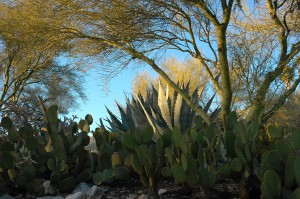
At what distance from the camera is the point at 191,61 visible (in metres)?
21.6

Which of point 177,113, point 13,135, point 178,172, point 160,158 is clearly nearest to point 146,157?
point 160,158

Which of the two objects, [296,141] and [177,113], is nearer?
[296,141]

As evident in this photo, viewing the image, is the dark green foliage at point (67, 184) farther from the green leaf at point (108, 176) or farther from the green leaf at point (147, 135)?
the green leaf at point (147, 135)

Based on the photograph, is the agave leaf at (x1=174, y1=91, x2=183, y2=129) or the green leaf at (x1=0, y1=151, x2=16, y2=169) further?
the agave leaf at (x1=174, y1=91, x2=183, y2=129)

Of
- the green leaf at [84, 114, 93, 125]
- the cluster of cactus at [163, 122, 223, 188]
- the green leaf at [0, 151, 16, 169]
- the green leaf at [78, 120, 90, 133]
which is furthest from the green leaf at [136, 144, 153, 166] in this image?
the green leaf at [84, 114, 93, 125]

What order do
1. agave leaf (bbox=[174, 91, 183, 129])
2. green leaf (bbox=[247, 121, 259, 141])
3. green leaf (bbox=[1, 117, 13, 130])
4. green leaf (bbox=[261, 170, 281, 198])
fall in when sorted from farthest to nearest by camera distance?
agave leaf (bbox=[174, 91, 183, 129]), green leaf (bbox=[1, 117, 13, 130]), green leaf (bbox=[247, 121, 259, 141]), green leaf (bbox=[261, 170, 281, 198])

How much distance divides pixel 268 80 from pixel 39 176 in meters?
4.57

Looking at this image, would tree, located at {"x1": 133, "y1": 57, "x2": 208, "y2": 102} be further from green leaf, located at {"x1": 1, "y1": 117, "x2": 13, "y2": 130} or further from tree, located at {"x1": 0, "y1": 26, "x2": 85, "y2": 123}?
green leaf, located at {"x1": 1, "y1": 117, "x2": 13, "y2": 130}

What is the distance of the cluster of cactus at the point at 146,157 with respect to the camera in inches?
138

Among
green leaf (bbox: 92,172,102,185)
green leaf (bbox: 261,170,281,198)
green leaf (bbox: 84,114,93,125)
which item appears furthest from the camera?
green leaf (bbox: 84,114,93,125)

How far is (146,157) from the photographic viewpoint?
3.50m

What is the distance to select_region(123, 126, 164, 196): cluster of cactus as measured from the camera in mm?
3506

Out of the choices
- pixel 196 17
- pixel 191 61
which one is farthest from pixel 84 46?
pixel 191 61

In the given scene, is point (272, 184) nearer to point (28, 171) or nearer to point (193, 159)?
point (193, 159)
